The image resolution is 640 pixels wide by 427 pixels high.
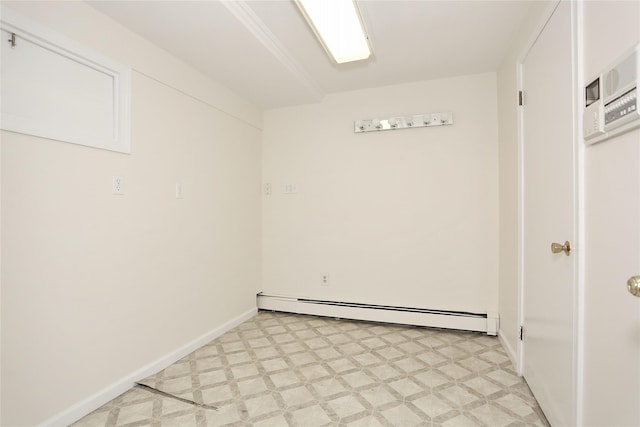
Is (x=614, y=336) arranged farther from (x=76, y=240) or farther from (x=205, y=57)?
(x=205, y=57)

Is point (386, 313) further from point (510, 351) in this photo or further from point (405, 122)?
point (405, 122)

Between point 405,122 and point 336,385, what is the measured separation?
237 cm

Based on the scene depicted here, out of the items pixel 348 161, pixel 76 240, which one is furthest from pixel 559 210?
pixel 76 240

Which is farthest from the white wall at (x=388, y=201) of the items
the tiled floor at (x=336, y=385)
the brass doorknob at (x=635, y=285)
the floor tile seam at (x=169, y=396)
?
the brass doorknob at (x=635, y=285)

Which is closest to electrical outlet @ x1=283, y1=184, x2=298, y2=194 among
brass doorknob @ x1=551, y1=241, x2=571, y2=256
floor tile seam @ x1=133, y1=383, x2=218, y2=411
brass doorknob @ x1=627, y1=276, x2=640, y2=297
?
floor tile seam @ x1=133, y1=383, x2=218, y2=411

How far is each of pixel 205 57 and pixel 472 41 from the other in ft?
6.72

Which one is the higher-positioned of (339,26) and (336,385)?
(339,26)

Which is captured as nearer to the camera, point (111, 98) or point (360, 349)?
point (111, 98)

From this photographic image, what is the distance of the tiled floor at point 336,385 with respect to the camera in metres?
1.60

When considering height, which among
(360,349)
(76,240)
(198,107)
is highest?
(198,107)

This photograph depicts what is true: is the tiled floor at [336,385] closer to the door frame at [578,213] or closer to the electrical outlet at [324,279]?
the door frame at [578,213]

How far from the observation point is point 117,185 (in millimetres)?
1854

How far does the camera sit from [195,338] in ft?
8.05

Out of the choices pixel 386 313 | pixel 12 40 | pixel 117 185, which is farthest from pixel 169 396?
pixel 12 40
